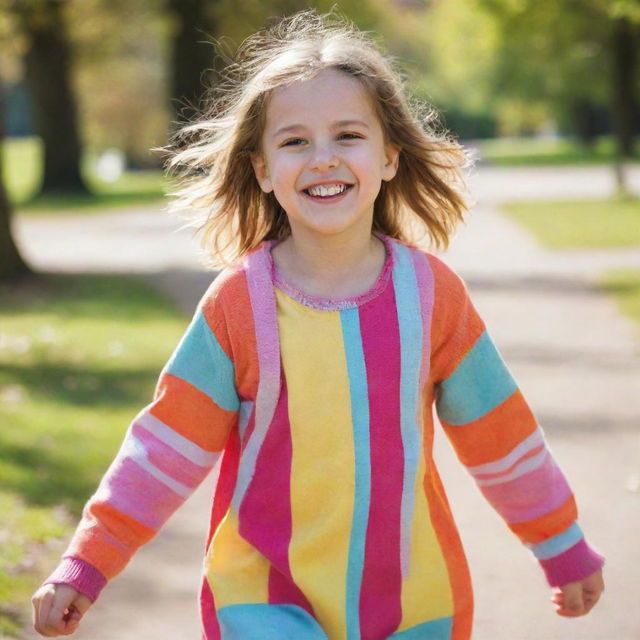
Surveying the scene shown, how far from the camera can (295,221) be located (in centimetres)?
277

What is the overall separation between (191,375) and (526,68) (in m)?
49.7

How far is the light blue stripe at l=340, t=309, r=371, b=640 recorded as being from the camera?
2.50m

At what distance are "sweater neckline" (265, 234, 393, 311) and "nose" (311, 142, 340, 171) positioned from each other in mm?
239

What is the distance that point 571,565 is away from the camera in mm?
2811

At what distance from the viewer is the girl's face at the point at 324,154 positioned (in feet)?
8.80

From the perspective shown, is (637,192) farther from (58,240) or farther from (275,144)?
(275,144)

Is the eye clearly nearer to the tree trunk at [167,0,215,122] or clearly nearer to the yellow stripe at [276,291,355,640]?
the yellow stripe at [276,291,355,640]

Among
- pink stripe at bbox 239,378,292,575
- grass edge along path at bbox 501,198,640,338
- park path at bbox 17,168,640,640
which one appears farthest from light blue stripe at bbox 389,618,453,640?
grass edge along path at bbox 501,198,640,338

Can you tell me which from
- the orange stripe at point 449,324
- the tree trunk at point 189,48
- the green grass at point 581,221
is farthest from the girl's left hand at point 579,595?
the tree trunk at point 189,48

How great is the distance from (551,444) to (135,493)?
13.2 ft

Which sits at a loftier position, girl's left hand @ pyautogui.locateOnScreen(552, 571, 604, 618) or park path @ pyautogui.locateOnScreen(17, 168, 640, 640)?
girl's left hand @ pyautogui.locateOnScreen(552, 571, 604, 618)

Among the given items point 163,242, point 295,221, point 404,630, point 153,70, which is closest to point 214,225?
point 295,221

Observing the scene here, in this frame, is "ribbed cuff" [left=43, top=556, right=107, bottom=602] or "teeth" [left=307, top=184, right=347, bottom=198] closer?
"ribbed cuff" [left=43, top=556, right=107, bottom=602]

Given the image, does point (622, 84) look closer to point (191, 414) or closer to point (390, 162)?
point (390, 162)
